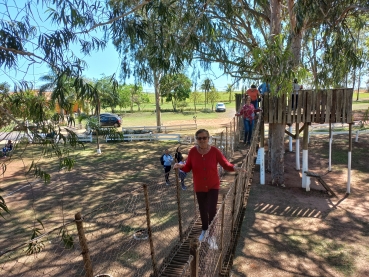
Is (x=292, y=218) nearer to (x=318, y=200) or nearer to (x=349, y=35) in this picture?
(x=318, y=200)

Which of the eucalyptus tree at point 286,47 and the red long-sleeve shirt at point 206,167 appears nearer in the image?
the red long-sleeve shirt at point 206,167

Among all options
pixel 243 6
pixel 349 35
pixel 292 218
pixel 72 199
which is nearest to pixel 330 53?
pixel 349 35

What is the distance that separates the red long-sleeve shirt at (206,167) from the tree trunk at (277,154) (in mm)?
7187

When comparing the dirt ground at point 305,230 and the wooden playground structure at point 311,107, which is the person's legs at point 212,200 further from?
the wooden playground structure at point 311,107

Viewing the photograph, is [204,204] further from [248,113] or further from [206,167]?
[248,113]

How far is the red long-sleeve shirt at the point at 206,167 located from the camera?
3100mm

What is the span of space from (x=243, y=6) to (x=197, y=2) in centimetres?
221

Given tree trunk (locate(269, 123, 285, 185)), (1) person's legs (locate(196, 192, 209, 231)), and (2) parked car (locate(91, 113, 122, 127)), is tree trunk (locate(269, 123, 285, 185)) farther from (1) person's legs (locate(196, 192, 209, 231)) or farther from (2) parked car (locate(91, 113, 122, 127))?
(2) parked car (locate(91, 113, 122, 127))

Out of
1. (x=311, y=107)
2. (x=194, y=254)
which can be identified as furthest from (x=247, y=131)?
(x=194, y=254)

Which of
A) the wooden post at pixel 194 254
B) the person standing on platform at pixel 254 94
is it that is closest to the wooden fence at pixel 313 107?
the person standing on platform at pixel 254 94

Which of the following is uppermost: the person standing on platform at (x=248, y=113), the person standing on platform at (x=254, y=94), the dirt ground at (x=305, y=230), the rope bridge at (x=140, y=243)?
the person standing on platform at (x=254, y=94)

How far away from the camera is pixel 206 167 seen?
3.10m

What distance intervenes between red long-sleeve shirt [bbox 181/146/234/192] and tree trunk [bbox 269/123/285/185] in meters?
7.19

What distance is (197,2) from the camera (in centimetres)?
704
